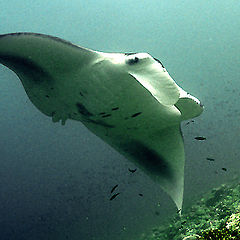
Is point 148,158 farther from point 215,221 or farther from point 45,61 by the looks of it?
point 215,221

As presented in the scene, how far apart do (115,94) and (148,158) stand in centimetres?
102

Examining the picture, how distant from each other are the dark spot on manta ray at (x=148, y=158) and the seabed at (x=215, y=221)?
695 millimetres

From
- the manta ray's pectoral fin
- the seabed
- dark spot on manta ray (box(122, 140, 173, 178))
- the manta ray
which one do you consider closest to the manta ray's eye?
the manta ray

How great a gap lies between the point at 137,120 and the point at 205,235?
45.9 inches

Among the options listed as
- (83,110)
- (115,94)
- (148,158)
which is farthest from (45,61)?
(148,158)

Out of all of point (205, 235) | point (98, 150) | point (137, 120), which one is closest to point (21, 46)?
point (137, 120)

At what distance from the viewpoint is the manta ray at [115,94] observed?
199cm

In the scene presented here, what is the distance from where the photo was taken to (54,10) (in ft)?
93.1

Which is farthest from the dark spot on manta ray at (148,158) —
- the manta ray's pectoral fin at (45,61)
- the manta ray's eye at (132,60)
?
the manta ray's eye at (132,60)

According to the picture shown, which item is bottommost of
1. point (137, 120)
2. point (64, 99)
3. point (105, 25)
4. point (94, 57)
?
point (137, 120)

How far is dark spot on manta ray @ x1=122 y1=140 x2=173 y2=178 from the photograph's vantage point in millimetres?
2721

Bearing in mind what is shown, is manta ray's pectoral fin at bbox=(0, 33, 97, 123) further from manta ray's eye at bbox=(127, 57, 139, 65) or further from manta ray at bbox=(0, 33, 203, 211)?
manta ray's eye at bbox=(127, 57, 139, 65)

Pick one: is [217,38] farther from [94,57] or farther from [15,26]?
[94,57]

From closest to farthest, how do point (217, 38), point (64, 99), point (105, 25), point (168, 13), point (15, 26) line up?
point (64, 99) → point (15, 26) → point (105, 25) → point (168, 13) → point (217, 38)
